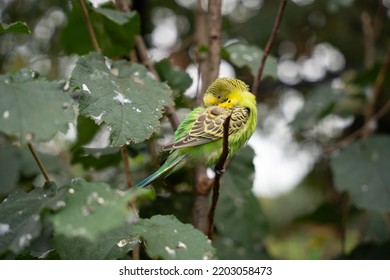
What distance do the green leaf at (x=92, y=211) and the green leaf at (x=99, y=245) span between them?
0.18 m

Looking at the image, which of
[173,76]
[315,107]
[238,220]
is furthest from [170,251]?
[315,107]

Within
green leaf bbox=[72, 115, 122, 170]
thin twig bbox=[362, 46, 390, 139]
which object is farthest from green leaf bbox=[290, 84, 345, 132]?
green leaf bbox=[72, 115, 122, 170]

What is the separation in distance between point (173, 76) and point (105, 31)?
275 millimetres

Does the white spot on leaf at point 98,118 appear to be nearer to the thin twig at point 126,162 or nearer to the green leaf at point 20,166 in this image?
the thin twig at point 126,162

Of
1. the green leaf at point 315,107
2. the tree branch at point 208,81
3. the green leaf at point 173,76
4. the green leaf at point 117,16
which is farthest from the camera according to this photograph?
the green leaf at point 315,107

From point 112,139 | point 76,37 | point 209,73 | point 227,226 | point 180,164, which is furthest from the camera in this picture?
point 227,226

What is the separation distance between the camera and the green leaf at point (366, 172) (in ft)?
7.24

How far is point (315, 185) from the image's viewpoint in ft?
11.6

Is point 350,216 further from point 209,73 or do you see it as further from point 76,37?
point 76,37

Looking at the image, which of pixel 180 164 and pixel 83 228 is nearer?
pixel 83 228

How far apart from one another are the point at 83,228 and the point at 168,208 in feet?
3.41

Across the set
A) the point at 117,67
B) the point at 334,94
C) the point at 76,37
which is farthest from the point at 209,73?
the point at 334,94

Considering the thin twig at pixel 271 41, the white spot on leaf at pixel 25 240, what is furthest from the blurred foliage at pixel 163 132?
the thin twig at pixel 271 41

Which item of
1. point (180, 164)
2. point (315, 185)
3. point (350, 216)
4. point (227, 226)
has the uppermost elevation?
point (180, 164)
